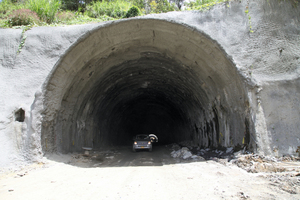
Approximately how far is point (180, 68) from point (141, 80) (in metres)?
4.75

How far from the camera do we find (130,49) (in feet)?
38.5

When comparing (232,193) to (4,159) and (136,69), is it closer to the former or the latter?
(4,159)

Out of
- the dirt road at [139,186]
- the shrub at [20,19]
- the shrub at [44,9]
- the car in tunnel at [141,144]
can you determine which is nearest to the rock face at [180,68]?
the shrub at [20,19]

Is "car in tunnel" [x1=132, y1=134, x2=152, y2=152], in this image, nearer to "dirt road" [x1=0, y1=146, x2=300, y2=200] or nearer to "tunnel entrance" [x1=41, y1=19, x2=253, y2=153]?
"tunnel entrance" [x1=41, y1=19, x2=253, y2=153]

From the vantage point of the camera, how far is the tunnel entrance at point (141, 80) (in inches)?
384

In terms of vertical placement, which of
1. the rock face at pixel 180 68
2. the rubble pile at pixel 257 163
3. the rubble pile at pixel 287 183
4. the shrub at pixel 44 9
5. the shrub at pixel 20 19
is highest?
the shrub at pixel 44 9

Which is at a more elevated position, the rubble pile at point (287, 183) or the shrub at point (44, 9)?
the shrub at point (44, 9)

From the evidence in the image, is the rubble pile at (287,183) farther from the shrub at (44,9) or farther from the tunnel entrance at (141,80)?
the shrub at (44,9)

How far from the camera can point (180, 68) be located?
12922mm

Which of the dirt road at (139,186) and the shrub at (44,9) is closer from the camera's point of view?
the dirt road at (139,186)

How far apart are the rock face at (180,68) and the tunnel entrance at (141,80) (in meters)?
0.06

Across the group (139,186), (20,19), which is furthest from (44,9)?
(139,186)

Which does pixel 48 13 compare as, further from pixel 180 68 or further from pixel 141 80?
pixel 180 68

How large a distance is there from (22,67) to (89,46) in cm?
307
